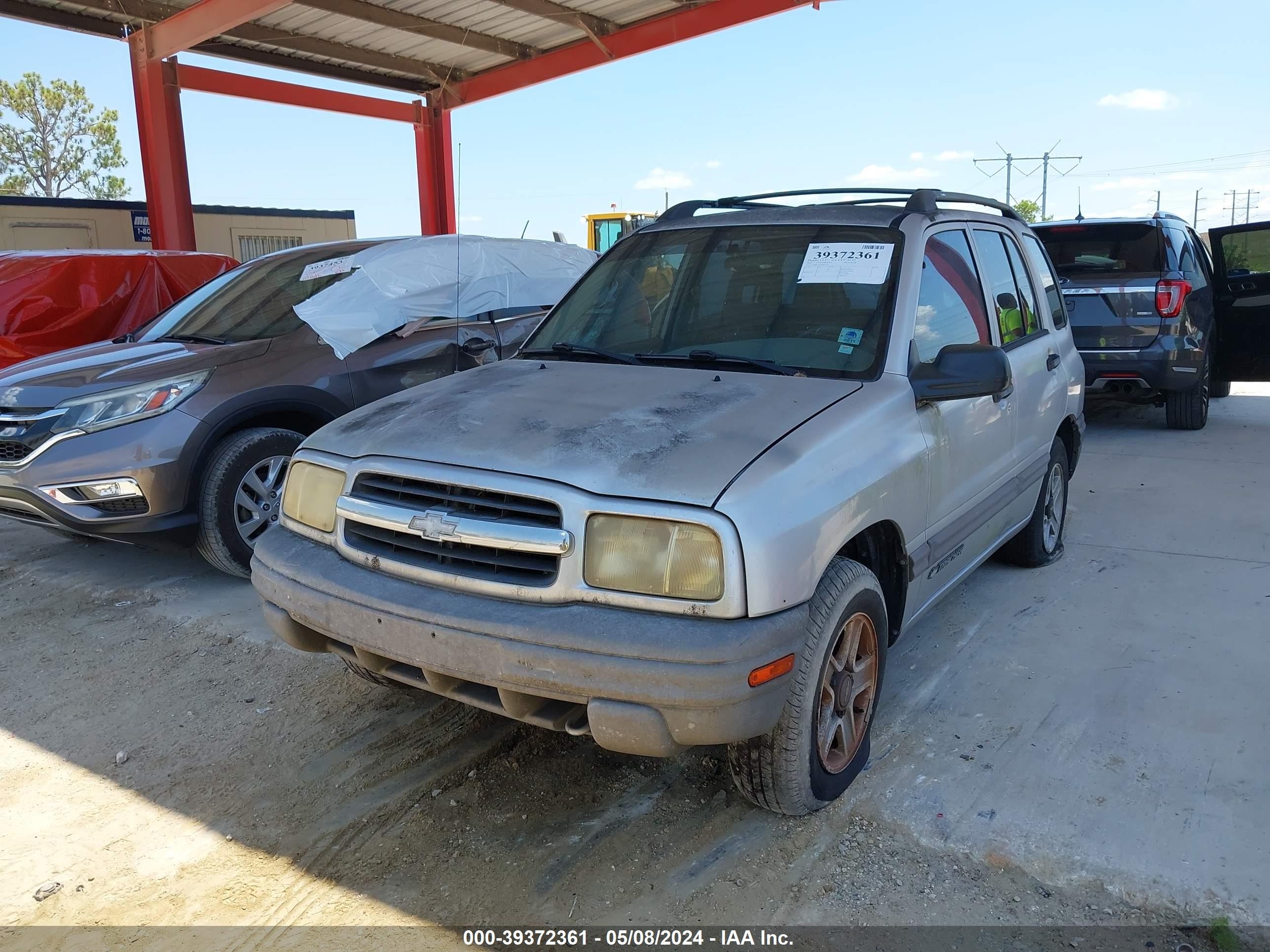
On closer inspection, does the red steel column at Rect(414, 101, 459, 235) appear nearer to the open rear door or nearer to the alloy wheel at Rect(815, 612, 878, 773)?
the open rear door

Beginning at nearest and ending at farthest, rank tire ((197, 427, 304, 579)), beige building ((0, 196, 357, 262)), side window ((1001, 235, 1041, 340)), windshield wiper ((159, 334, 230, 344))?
1. side window ((1001, 235, 1041, 340))
2. tire ((197, 427, 304, 579))
3. windshield wiper ((159, 334, 230, 344))
4. beige building ((0, 196, 357, 262))

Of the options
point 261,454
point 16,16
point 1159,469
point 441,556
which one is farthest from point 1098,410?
point 16,16

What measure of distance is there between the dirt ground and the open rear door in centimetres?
737

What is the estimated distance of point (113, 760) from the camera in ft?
10.8

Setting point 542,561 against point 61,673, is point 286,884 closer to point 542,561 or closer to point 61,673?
point 542,561

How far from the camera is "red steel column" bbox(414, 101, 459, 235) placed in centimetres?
1622

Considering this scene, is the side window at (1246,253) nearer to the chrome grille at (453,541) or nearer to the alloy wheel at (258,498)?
the alloy wheel at (258,498)

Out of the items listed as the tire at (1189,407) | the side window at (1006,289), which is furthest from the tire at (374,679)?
the tire at (1189,407)

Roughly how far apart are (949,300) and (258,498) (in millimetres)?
3539

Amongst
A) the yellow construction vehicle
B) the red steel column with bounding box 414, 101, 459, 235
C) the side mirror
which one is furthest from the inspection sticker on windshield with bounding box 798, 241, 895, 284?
the yellow construction vehicle

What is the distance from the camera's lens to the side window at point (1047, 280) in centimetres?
475

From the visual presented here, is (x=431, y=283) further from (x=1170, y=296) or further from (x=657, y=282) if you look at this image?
(x=1170, y=296)

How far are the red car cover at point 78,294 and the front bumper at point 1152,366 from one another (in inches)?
289

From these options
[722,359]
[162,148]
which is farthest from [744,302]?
[162,148]
